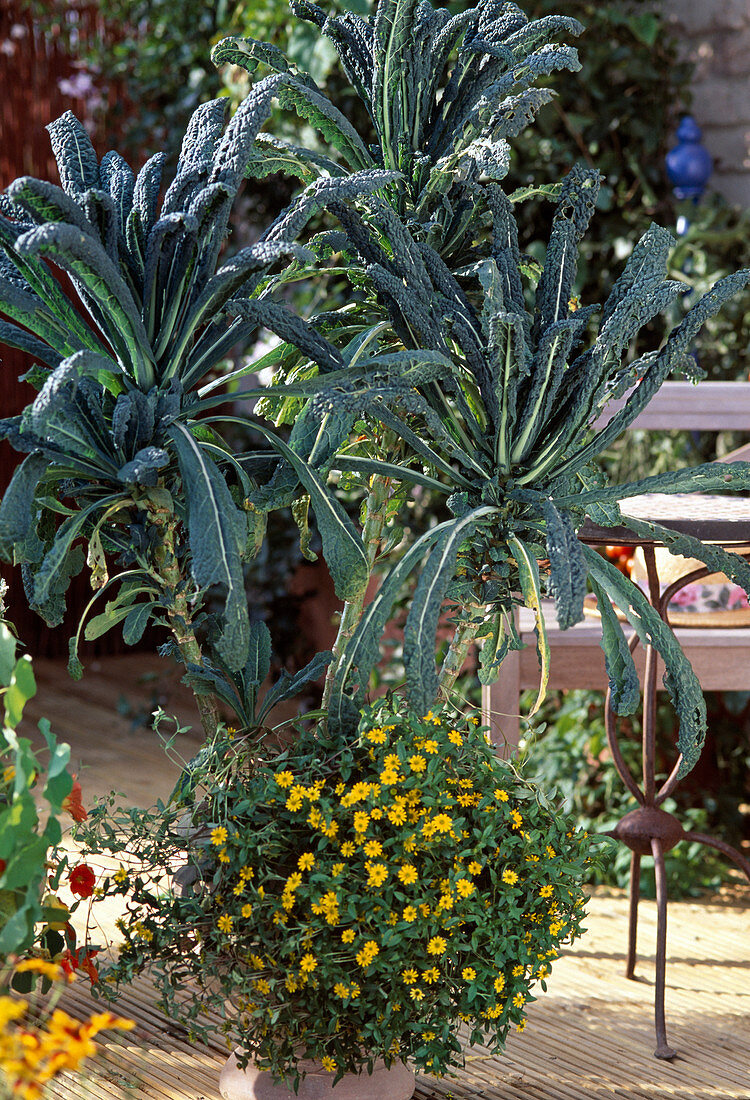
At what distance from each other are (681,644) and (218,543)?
1.19m

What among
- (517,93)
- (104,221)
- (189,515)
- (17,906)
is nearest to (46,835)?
(17,906)

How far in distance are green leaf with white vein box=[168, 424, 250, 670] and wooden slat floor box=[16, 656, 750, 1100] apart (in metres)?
0.48

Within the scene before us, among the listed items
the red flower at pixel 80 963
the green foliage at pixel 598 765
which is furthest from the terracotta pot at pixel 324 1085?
the green foliage at pixel 598 765

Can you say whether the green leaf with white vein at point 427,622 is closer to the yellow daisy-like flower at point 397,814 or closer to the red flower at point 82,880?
the yellow daisy-like flower at point 397,814

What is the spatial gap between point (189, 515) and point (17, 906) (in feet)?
1.32

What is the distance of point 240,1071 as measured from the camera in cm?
132

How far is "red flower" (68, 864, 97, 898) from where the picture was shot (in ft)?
4.38

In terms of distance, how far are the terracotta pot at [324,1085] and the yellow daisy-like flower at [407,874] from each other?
264 millimetres

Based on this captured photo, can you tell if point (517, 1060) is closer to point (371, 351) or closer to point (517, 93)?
point (371, 351)

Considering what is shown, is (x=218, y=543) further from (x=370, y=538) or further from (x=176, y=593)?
(x=370, y=538)

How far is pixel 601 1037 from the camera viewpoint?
168 centimetres

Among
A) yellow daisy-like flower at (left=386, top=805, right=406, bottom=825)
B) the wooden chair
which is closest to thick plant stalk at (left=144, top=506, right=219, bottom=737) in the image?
yellow daisy-like flower at (left=386, top=805, right=406, bottom=825)

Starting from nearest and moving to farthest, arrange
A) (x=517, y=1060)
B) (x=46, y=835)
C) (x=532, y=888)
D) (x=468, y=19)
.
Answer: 1. (x=46, y=835)
2. (x=532, y=888)
3. (x=468, y=19)
4. (x=517, y=1060)

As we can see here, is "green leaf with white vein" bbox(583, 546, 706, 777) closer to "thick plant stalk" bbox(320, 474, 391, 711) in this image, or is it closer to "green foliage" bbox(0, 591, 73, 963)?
"thick plant stalk" bbox(320, 474, 391, 711)
